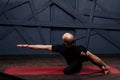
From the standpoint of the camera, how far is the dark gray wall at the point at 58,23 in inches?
274

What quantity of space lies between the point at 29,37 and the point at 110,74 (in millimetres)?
3315

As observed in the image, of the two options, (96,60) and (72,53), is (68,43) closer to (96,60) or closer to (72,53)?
(72,53)

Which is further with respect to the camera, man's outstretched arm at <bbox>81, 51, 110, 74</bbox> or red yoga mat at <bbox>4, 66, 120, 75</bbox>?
red yoga mat at <bbox>4, 66, 120, 75</bbox>

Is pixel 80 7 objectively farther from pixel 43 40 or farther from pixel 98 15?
pixel 43 40

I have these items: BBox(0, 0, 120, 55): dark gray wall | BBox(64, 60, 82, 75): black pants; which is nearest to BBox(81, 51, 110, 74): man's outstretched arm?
BBox(64, 60, 82, 75): black pants

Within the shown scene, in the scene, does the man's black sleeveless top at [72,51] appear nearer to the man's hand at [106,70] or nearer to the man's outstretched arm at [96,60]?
the man's outstretched arm at [96,60]

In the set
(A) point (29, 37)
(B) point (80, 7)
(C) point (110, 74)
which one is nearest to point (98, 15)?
(B) point (80, 7)

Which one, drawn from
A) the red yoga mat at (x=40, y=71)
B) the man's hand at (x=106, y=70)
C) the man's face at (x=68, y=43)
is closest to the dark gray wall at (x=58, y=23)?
the red yoga mat at (x=40, y=71)

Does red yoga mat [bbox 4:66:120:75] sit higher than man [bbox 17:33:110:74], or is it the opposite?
man [bbox 17:33:110:74]

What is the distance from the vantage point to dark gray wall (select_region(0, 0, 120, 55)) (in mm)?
6957

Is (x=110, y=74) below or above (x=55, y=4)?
below

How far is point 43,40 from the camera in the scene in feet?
23.2

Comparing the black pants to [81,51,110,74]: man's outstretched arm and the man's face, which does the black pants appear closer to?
[81,51,110,74]: man's outstretched arm

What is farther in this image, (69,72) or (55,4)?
(55,4)
